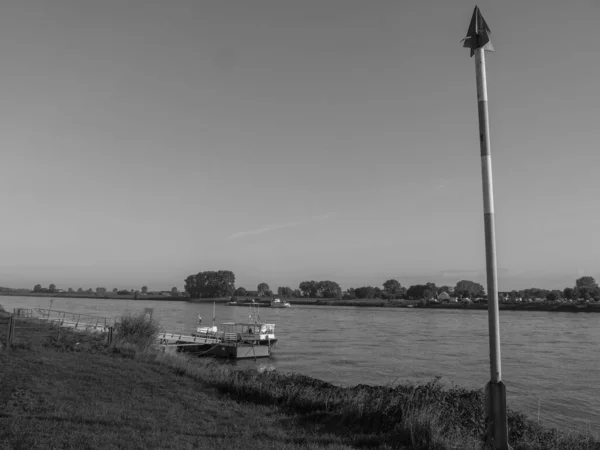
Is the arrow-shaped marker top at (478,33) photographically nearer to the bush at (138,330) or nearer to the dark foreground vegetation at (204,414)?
the dark foreground vegetation at (204,414)

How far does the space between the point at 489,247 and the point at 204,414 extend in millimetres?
7457


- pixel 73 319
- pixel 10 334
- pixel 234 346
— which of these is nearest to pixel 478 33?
pixel 10 334

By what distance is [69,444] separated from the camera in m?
8.37

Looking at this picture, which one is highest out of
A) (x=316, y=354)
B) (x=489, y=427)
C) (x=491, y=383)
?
(x=491, y=383)

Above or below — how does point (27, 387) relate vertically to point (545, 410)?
above

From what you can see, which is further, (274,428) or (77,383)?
(77,383)

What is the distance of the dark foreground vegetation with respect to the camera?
30.5ft

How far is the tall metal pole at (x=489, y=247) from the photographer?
910 cm

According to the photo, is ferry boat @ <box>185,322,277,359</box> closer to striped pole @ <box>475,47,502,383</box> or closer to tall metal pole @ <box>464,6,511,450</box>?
tall metal pole @ <box>464,6,511,450</box>

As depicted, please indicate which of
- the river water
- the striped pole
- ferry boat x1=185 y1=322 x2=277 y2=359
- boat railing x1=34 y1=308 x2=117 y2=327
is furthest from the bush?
the striped pole

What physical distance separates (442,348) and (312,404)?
1527 inches

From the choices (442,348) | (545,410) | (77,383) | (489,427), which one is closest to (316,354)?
(442,348)

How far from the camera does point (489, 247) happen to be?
364 inches

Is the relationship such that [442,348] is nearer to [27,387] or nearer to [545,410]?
[545,410]
